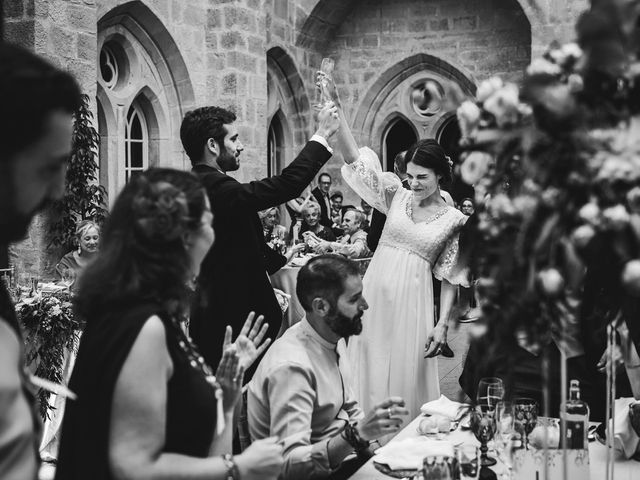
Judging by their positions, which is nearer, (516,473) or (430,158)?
(516,473)

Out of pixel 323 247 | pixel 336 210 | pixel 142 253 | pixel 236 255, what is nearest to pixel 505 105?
pixel 142 253

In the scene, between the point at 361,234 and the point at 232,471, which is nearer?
the point at 232,471

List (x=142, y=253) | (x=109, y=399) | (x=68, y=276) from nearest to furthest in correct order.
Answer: (x=109, y=399), (x=142, y=253), (x=68, y=276)

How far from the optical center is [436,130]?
13.5 m

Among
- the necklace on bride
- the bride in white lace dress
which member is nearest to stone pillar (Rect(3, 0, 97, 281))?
the bride in white lace dress

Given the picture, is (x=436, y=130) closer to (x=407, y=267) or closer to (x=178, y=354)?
(x=407, y=267)

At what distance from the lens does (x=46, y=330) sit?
469 cm

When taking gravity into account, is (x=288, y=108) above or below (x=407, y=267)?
above

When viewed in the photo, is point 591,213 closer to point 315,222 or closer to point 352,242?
point 352,242

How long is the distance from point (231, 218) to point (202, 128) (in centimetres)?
43

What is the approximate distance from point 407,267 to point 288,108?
8.64 metres

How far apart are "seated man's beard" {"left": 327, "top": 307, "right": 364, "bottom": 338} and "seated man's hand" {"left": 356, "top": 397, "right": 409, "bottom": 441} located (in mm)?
569

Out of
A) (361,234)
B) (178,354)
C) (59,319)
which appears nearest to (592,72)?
(178,354)

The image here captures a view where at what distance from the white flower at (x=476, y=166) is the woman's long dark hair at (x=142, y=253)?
2.04ft
